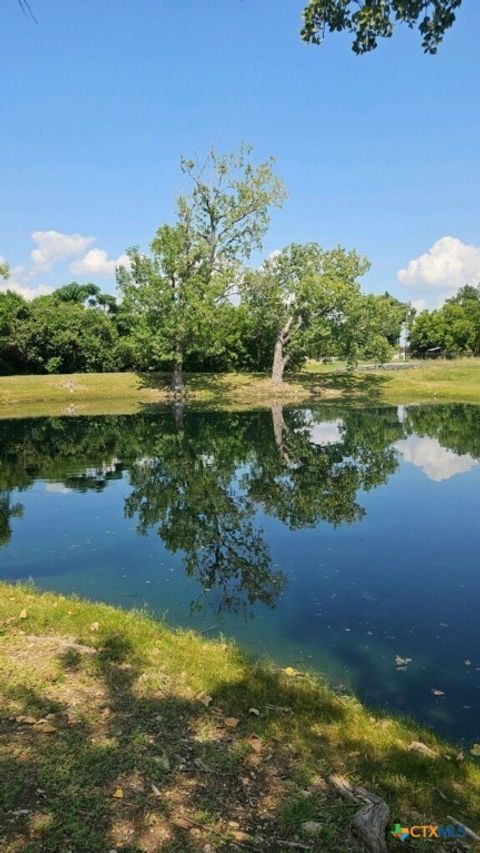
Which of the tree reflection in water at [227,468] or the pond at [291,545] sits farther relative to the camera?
the tree reflection in water at [227,468]

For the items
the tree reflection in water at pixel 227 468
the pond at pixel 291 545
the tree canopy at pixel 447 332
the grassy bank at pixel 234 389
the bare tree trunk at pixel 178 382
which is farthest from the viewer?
the tree canopy at pixel 447 332

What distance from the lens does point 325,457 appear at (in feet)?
83.4

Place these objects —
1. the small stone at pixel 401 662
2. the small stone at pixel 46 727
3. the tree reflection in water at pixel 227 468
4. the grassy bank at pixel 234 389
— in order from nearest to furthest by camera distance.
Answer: the small stone at pixel 46 727, the small stone at pixel 401 662, the tree reflection in water at pixel 227 468, the grassy bank at pixel 234 389

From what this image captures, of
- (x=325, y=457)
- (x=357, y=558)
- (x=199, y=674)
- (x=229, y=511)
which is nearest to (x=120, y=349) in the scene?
(x=325, y=457)

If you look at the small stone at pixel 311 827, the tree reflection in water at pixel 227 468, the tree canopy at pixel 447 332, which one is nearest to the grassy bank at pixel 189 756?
the small stone at pixel 311 827

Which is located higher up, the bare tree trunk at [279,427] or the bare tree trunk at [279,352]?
the bare tree trunk at [279,352]

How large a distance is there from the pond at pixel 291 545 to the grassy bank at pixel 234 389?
2284 centimetres

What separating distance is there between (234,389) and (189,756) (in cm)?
5331

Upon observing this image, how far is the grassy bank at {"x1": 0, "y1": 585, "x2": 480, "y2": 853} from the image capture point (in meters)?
4.75

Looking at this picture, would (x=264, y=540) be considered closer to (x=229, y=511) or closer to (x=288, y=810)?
(x=229, y=511)

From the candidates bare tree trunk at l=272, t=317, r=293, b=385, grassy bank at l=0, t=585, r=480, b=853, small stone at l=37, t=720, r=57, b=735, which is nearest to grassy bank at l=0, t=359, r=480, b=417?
bare tree trunk at l=272, t=317, r=293, b=385

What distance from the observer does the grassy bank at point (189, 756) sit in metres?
4.75

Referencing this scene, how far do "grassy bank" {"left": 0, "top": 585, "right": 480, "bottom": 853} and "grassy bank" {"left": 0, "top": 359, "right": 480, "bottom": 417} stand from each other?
41.4 m

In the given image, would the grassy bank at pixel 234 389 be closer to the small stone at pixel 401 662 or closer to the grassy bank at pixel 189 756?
the small stone at pixel 401 662
